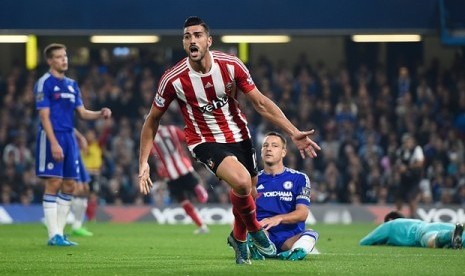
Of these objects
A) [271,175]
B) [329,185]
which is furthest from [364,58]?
[271,175]

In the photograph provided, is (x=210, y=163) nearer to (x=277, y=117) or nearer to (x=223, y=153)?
(x=223, y=153)

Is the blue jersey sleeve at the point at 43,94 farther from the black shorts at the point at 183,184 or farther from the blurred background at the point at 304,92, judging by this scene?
the blurred background at the point at 304,92

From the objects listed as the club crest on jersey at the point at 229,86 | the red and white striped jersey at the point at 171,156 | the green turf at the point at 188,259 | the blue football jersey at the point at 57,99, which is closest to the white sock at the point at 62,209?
the green turf at the point at 188,259

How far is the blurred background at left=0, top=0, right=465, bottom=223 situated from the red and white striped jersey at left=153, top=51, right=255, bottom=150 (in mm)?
13768

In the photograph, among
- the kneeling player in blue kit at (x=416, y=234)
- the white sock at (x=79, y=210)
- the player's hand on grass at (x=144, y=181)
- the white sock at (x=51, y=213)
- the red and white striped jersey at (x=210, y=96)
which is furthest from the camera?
the white sock at (x=79, y=210)

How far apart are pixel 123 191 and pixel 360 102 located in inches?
249

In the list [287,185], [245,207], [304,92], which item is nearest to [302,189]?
[287,185]

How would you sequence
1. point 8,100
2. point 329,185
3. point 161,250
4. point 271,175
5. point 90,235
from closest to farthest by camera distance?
point 271,175 → point 161,250 → point 90,235 → point 329,185 → point 8,100

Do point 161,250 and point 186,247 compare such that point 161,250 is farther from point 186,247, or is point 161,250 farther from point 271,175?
point 271,175

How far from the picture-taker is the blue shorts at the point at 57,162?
1335 centimetres

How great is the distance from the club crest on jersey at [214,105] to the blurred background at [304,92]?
1382 cm

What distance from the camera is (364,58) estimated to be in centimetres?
2925

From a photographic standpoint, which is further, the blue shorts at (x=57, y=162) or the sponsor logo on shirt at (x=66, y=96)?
the sponsor logo on shirt at (x=66, y=96)

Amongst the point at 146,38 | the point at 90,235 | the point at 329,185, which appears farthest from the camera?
the point at 146,38
